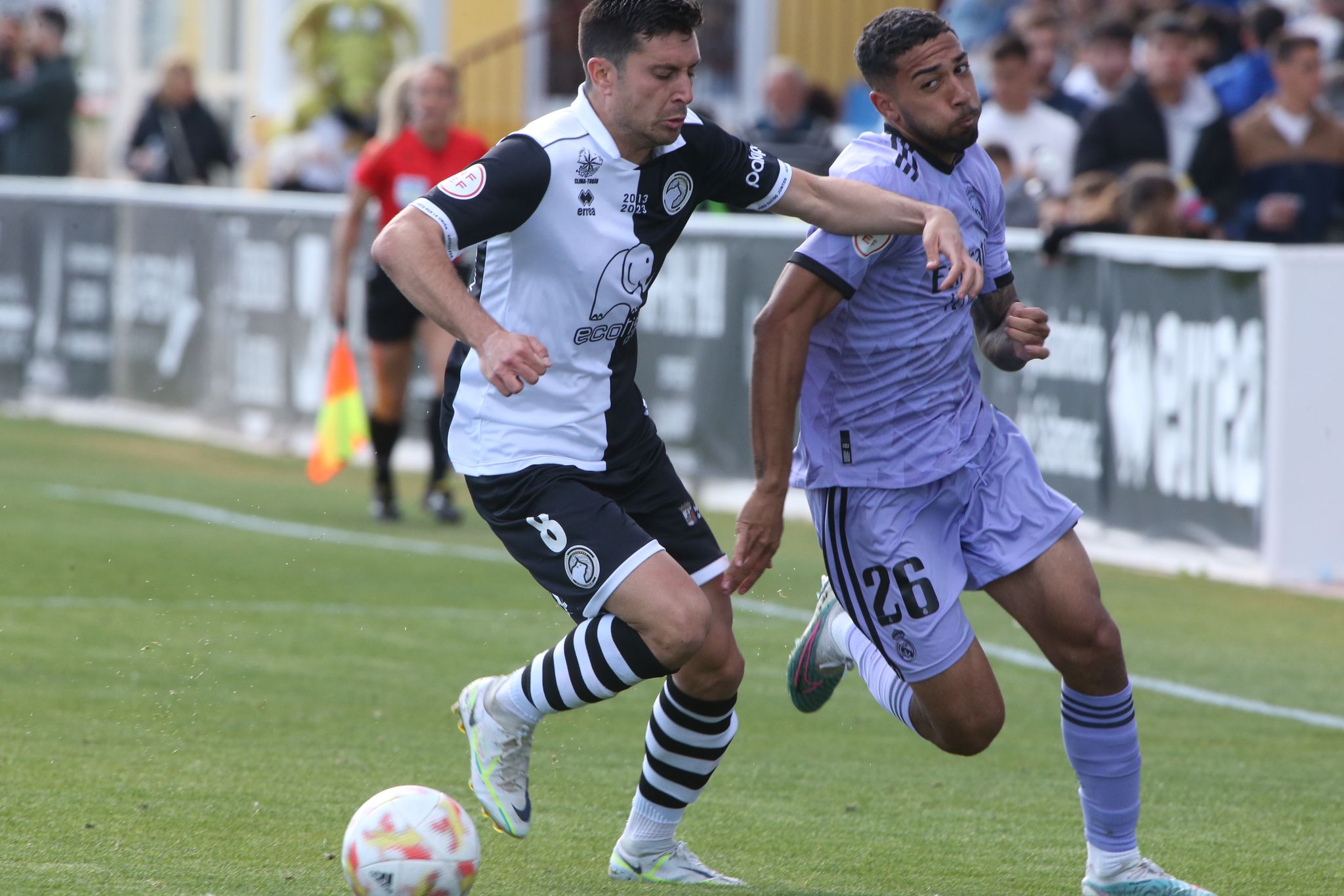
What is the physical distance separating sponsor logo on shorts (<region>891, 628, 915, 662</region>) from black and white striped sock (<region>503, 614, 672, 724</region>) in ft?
1.92

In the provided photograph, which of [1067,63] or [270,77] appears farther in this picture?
[270,77]

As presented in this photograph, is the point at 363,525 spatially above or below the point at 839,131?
below

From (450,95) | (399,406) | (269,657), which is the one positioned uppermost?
(450,95)

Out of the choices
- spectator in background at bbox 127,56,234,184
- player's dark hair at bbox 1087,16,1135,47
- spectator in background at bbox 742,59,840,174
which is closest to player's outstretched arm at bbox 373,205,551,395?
player's dark hair at bbox 1087,16,1135,47

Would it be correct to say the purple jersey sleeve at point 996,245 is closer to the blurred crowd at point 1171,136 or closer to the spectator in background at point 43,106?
the blurred crowd at point 1171,136

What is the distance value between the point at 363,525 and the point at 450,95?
2.40m

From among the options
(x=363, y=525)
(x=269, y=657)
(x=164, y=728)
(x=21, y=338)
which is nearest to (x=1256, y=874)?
(x=164, y=728)

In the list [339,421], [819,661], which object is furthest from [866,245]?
[339,421]

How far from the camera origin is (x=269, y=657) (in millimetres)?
7953

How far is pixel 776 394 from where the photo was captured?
4.93 metres

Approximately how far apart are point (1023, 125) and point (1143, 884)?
784cm

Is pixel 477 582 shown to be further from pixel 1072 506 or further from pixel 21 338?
pixel 21 338

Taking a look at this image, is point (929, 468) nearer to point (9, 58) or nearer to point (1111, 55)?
point (1111, 55)

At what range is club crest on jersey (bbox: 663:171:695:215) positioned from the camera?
16.2 feet
